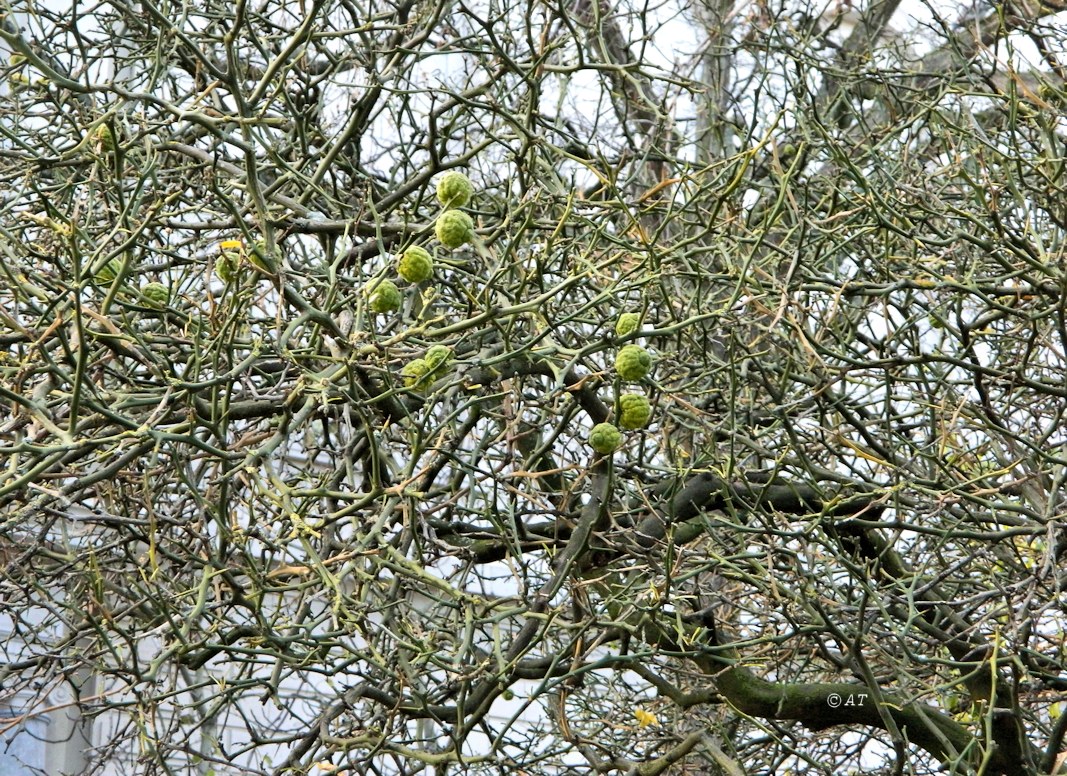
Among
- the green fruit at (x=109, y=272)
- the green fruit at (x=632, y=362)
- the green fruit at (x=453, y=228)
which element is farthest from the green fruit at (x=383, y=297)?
the green fruit at (x=109, y=272)

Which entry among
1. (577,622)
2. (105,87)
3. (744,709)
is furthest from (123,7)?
(744,709)

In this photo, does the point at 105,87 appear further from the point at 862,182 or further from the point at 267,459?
the point at 862,182

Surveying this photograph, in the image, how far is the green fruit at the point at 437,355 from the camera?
2.54m

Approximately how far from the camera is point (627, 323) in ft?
8.50

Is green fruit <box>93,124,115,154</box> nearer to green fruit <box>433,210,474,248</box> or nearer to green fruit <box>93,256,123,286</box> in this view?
green fruit <box>93,256,123,286</box>

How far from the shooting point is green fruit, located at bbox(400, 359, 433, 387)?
8.45ft

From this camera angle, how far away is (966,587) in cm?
431

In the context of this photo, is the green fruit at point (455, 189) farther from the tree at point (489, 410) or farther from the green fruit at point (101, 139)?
the green fruit at point (101, 139)

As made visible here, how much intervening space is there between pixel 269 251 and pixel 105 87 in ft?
1.81

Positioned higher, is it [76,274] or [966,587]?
[966,587]
